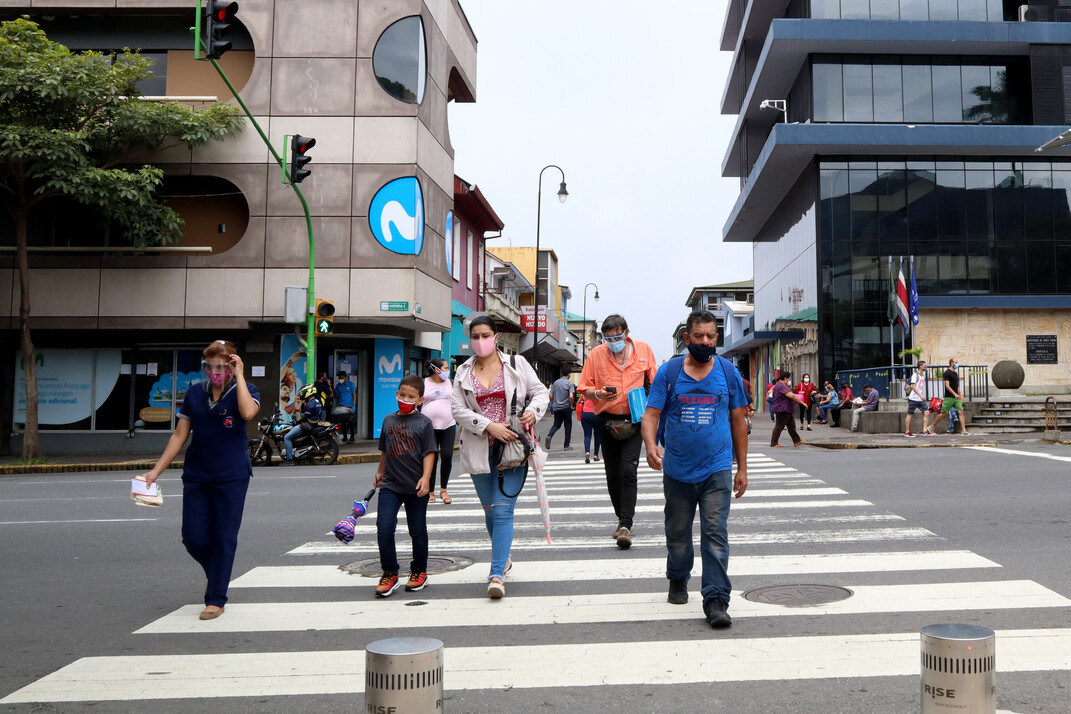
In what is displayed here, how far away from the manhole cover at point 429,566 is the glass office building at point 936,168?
28678 mm

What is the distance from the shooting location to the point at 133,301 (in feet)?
73.9

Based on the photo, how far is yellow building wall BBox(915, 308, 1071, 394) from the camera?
1309 inches

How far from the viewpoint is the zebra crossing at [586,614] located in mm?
4473

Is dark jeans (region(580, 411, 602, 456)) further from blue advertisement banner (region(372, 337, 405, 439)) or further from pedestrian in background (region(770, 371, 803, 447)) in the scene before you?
blue advertisement banner (region(372, 337, 405, 439))

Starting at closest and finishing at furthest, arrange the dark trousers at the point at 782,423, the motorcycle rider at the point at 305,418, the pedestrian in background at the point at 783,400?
the motorcycle rider at the point at 305,418 → the pedestrian in background at the point at 783,400 → the dark trousers at the point at 782,423

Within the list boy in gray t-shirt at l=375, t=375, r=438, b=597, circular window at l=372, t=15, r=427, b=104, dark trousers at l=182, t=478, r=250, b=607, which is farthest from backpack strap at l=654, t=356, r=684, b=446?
circular window at l=372, t=15, r=427, b=104

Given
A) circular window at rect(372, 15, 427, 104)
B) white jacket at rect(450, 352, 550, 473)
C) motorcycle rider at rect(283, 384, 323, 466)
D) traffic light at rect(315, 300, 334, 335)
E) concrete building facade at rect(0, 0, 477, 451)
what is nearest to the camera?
white jacket at rect(450, 352, 550, 473)

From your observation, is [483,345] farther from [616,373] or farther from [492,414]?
[616,373]

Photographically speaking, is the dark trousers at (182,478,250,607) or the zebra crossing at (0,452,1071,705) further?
the dark trousers at (182,478,250,607)

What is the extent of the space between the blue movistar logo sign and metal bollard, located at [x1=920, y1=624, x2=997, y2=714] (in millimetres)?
20381

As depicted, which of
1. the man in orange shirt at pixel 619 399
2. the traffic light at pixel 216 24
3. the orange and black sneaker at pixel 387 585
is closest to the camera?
the orange and black sneaker at pixel 387 585

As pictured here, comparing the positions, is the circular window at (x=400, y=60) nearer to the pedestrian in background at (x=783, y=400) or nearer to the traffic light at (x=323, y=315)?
the traffic light at (x=323, y=315)

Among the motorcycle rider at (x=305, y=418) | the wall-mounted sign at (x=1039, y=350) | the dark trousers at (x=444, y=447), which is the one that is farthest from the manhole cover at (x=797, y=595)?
the wall-mounted sign at (x=1039, y=350)

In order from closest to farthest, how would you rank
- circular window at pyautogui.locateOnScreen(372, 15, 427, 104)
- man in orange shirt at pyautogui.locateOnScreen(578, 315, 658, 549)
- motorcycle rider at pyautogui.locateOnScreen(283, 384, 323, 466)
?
1. man in orange shirt at pyautogui.locateOnScreen(578, 315, 658, 549)
2. motorcycle rider at pyautogui.locateOnScreen(283, 384, 323, 466)
3. circular window at pyautogui.locateOnScreen(372, 15, 427, 104)
